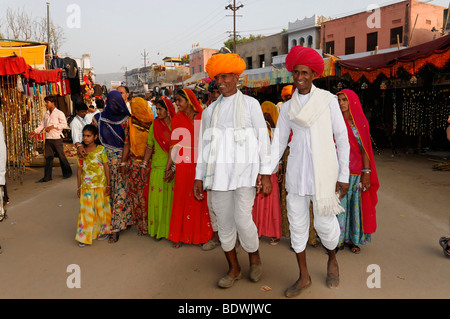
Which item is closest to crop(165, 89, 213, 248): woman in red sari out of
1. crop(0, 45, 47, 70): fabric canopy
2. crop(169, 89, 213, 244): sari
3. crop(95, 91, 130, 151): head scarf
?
crop(169, 89, 213, 244): sari

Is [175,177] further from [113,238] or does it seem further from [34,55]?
[34,55]

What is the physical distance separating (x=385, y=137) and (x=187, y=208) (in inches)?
379

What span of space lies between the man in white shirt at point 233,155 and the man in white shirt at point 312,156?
20cm

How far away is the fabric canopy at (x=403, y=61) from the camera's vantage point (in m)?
6.31

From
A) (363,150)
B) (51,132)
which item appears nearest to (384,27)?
(51,132)

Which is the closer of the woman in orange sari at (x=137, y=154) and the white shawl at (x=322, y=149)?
the white shawl at (x=322, y=149)

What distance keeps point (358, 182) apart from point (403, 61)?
5161mm

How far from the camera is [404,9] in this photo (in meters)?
20.5

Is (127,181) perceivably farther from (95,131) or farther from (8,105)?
(8,105)

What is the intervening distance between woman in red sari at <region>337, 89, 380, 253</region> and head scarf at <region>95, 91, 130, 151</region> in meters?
2.44

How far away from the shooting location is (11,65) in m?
5.25

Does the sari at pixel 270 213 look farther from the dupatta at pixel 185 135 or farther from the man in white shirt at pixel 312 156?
the man in white shirt at pixel 312 156

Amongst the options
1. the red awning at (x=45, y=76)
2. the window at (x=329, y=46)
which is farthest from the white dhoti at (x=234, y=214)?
the window at (x=329, y=46)

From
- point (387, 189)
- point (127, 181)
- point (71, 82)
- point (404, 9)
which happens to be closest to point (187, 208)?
point (127, 181)
